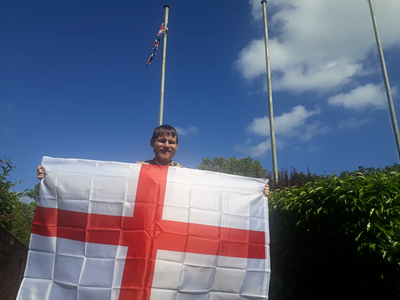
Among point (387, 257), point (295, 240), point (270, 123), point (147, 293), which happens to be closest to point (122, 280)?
point (147, 293)

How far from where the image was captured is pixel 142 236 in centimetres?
285

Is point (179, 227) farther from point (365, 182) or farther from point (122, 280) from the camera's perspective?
point (365, 182)

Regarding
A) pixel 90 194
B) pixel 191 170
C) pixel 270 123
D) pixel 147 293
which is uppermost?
pixel 270 123

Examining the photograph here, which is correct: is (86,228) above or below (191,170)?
below

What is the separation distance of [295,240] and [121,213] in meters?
2.06

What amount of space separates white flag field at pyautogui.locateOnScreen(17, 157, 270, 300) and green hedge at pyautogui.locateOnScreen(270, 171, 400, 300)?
21.6 inches

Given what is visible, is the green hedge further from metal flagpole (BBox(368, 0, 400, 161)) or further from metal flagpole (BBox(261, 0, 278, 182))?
metal flagpole (BBox(368, 0, 400, 161))

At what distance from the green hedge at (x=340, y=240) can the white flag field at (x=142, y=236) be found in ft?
1.80

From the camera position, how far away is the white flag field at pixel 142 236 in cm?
273

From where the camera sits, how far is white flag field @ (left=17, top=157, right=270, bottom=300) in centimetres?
273

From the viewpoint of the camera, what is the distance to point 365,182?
113 inches

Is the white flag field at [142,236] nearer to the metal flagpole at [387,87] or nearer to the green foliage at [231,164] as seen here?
the metal flagpole at [387,87]

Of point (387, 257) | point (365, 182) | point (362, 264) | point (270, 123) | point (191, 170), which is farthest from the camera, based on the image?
point (270, 123)

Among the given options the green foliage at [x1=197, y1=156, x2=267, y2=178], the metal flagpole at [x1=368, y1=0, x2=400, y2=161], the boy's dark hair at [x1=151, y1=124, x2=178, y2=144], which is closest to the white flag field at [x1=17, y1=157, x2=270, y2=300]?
the boy's dark hair at [x1=151, y1=124, x2=178, y2=144]
